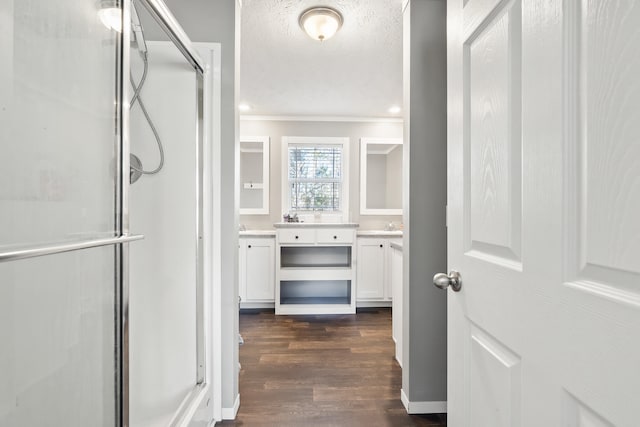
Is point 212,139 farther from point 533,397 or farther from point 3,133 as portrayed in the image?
point 533,397

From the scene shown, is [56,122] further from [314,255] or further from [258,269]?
[314,255]

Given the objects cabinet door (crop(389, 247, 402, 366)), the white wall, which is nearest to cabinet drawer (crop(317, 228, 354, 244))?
the white wall

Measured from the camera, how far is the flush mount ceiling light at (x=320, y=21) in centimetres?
191

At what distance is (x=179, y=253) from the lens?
1.62 m

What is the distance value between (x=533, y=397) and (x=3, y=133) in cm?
136

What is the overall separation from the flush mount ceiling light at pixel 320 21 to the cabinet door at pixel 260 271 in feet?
7.14

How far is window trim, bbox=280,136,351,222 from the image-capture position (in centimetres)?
390

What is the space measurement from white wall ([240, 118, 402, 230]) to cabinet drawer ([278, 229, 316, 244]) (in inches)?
22.0

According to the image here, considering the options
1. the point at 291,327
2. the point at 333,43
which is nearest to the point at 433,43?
the point at 333,43

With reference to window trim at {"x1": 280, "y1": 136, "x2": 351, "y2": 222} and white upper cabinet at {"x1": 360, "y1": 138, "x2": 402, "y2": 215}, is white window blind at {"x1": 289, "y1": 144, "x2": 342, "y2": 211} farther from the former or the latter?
white upper cabinet at {"x1": 360, "y1": 138, "x2": 402, "y2": 215}

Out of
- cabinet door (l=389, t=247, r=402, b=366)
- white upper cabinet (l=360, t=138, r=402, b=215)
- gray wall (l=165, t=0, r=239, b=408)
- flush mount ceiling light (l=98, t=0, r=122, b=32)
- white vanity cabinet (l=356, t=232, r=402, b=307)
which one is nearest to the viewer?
flush mount ceiling light (l=98, t=0, r=122, b=32)

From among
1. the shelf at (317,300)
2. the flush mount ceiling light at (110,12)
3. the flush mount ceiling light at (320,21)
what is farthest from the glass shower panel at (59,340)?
the shelf at (317,300)

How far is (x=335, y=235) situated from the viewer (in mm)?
3479

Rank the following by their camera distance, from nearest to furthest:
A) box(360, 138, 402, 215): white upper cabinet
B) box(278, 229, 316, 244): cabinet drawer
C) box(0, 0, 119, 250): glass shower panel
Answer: box(0, 0, 119, 250): glass shower panel → box(278, 229, 316, 244): cabinet drawer → box(360, 138, 402, 215): white upper cabinet
